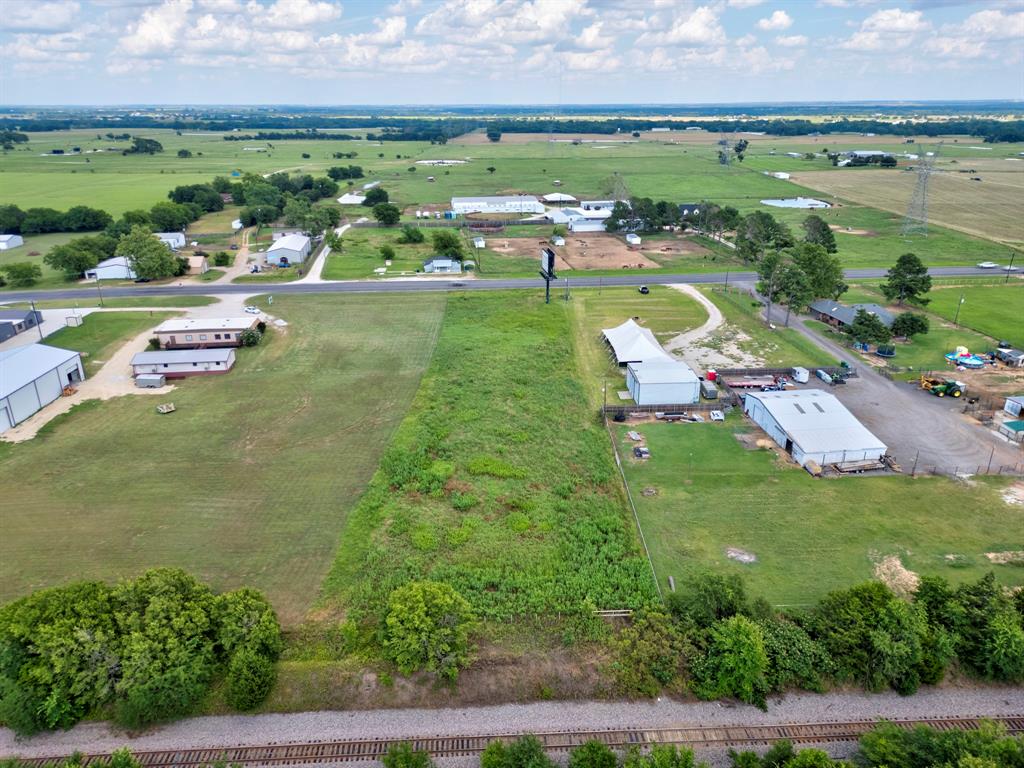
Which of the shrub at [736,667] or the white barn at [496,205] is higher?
the white barn at [496,205]

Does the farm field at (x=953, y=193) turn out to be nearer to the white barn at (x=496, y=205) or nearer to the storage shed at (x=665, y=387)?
the white barn at (x=496, y=205)

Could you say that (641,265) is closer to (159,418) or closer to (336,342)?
(336,342)

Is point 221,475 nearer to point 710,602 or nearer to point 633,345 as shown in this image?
point 710,602

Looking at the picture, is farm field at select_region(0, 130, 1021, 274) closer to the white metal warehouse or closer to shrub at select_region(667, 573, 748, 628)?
the white metal warehouse

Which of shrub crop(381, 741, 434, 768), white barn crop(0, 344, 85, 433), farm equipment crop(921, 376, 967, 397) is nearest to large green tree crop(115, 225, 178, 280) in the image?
white barn crop(0, 344, 85, 433)

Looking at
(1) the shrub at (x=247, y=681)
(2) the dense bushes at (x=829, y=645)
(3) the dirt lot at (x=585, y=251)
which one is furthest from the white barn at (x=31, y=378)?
(3) the dirt lot at (x=585, y=251)

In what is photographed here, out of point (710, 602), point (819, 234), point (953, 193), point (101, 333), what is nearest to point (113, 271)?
point (101, 333)
